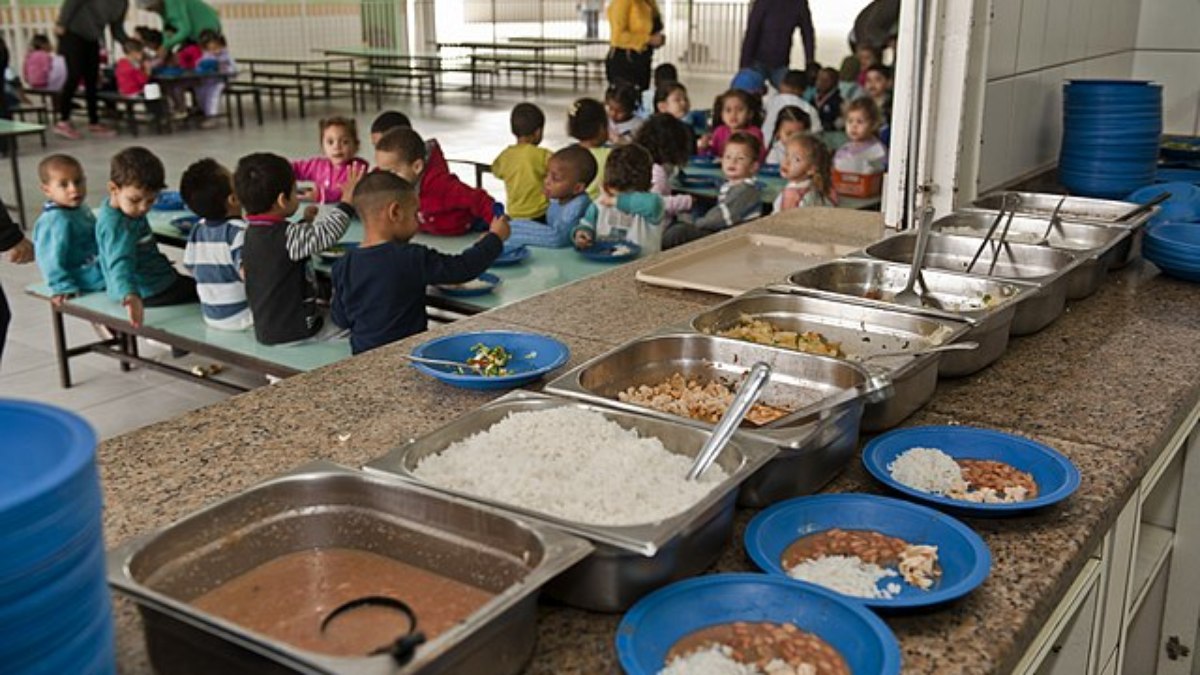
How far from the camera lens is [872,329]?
178cm

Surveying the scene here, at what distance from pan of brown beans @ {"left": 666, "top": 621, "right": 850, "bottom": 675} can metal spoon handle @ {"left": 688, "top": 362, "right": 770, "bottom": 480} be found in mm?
198

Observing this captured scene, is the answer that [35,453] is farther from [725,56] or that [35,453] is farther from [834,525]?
[725,56]

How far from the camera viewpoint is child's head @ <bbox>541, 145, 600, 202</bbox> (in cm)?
381

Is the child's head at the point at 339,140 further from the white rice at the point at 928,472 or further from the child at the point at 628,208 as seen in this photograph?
the white rice at the point at 928,472

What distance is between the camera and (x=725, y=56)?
1541 centimetres

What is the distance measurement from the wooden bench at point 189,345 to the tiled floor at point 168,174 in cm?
11

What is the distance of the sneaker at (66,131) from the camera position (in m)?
9.21

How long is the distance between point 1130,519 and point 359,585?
1.07 metres

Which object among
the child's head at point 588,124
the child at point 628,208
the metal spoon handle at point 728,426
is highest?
the child's head at point 588,124

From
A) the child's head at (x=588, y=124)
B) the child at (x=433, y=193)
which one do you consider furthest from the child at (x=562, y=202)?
the child's head at (x=588, y=124)

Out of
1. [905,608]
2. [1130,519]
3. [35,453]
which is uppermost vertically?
[35,453]

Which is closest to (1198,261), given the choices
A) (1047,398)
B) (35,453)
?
(1047,398)

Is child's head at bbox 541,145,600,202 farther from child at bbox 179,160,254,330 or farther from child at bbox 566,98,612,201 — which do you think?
child at bbox 179,160,254,330

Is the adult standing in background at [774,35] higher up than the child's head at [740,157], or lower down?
higher up
